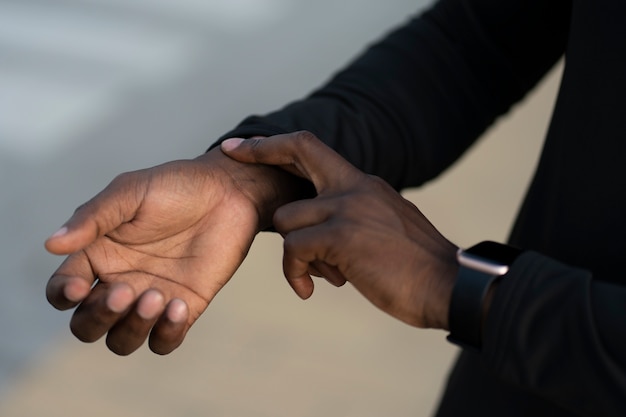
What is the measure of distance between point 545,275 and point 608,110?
8.7 inches

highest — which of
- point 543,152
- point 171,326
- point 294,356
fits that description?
point 543,152

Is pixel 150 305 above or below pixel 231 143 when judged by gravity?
below

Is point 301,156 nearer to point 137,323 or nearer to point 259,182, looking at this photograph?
point 259,182

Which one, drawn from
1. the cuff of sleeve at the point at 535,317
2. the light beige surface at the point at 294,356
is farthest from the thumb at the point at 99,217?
the light beige surface at the point at 294,356

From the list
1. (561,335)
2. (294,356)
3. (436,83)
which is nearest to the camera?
(561,335)

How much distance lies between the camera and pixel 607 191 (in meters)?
0.72

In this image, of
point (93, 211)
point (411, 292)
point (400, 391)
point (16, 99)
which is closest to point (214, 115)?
point (16, 99)

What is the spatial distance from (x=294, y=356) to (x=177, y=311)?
3.71 feet

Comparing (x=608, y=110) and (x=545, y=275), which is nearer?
(x=545, y=275)

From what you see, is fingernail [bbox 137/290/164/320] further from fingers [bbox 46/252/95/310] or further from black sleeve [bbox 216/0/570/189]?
black sleeve [bbox 216/0/570/189]

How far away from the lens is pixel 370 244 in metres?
0.65

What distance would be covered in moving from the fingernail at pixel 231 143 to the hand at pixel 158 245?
0.01 meters

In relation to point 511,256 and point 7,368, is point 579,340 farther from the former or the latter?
point 7,368

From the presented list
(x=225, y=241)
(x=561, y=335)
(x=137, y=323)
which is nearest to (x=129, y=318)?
(x=137, y=323)
